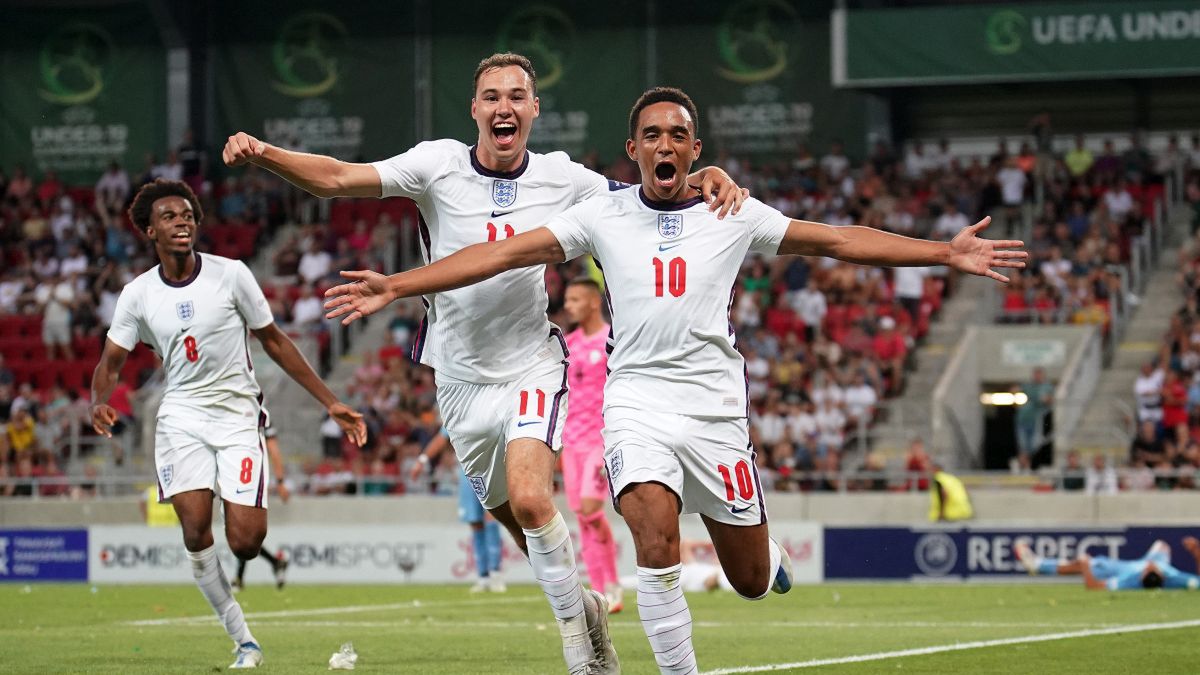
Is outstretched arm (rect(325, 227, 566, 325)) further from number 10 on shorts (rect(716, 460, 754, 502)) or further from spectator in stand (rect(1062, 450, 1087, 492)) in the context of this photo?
spectator in stand (rect(1062, 450, 1087, 492))

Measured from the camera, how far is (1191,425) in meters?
24.9

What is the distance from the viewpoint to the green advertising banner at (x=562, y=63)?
36.9 m

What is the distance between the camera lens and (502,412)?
29.0ft

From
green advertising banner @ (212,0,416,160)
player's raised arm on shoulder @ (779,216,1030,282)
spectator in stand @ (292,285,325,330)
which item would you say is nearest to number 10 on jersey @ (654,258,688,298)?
player's raised arm on shoulder @ (779,216,1030,282)

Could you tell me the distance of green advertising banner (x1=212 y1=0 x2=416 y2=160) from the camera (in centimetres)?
3806

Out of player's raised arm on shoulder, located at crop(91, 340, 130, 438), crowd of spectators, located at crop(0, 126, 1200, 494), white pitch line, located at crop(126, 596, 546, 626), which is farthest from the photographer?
crowd of spectators, located at crop(0, 126, 1200, 494)

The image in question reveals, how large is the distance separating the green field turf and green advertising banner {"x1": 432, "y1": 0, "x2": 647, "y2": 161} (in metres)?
18.3

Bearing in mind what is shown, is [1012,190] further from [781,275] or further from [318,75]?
[318,75]

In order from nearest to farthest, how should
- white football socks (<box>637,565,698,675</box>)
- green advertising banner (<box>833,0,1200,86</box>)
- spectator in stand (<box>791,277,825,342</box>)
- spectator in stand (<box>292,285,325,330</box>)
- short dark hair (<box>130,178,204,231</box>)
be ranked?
white football socks (<box>637,565,698,675</box>), short dark hair (<box>130,178,204,231</box>), spectator in stand (<box>791,277,825,342</box>), green advertising banner (<box>833,0,1200,86</box>), spectator in stand (<box>292,285,325,330</box>)

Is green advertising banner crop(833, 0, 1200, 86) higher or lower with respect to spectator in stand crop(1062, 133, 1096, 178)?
higher

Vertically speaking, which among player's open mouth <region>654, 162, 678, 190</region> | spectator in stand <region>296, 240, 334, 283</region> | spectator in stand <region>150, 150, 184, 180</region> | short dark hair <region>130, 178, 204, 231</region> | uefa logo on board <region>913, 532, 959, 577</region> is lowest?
uefa logo on board <region>913, 532, 959, 577</region>

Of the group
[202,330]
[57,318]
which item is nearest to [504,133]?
[202,330]

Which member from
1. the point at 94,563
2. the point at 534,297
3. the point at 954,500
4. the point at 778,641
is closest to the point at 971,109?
the point at 954,500

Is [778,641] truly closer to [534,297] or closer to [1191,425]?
[534,297]
